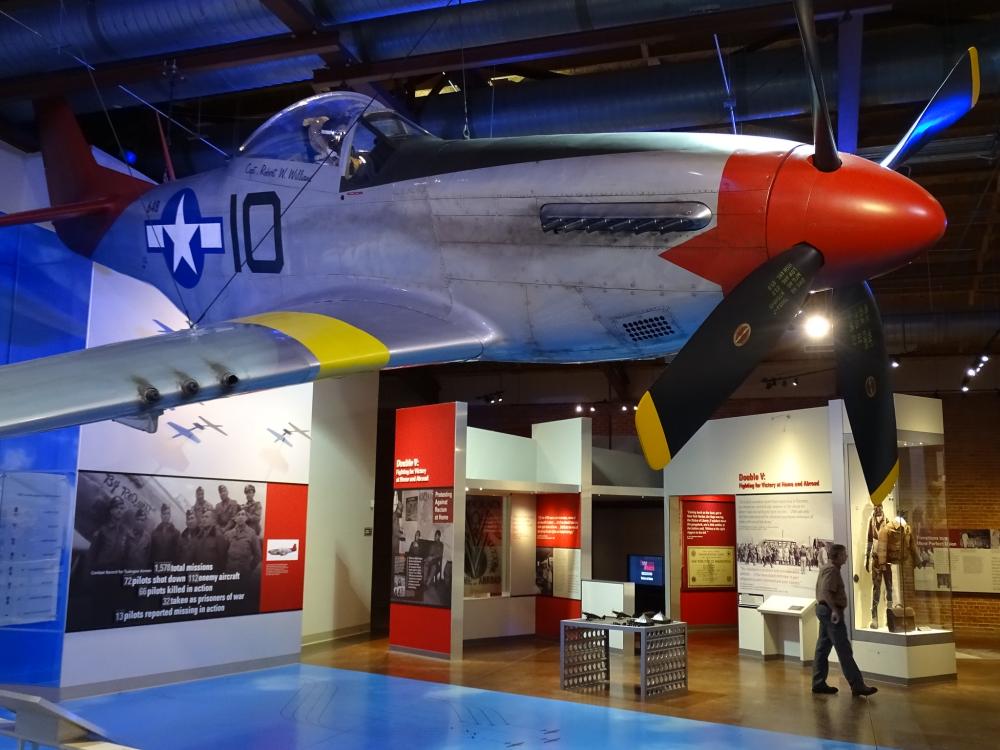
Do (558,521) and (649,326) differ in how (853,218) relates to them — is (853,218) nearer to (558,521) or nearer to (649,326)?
(649,326)

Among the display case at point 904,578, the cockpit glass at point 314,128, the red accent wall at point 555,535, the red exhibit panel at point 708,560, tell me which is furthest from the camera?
the red exhibit panel at point 708,560

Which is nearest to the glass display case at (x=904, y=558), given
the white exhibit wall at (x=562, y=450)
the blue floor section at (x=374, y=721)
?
the blue floor section at (x=374, y=721)

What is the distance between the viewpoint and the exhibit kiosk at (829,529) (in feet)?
30.1

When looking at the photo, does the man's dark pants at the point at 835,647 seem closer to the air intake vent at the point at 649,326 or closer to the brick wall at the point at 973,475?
the air intake vent at the point at 649,326

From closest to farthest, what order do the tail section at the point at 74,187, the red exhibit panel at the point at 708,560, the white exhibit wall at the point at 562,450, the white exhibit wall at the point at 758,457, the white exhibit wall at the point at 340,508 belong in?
the tail section at the point at 74,187, the white exhibit wall at the point at 758,457, the white exhibit wall at the point at 340,508, the white exhibit wall at the point at 562,450, the red exhibit panel at the point at 708,560

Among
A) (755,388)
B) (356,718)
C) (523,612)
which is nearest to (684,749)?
(356,718)

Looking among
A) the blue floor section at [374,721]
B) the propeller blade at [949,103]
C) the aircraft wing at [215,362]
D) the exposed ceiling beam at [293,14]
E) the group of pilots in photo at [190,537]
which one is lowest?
the blue floor section at [374,721]

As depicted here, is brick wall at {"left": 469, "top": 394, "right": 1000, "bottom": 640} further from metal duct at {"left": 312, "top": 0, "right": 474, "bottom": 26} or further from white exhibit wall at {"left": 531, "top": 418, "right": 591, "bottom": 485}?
metal duct at {"left": 312, "top": 0, "right": 474, "bottom": 26}

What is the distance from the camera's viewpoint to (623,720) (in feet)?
22.8

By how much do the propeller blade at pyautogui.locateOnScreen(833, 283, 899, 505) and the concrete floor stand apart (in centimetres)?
405

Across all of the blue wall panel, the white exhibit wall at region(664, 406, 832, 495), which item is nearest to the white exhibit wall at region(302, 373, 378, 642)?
the blue wall panel

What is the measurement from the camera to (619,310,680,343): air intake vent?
3.14 metres

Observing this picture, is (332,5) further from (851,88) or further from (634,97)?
(851,88)

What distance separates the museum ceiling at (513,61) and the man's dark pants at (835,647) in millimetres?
4429
